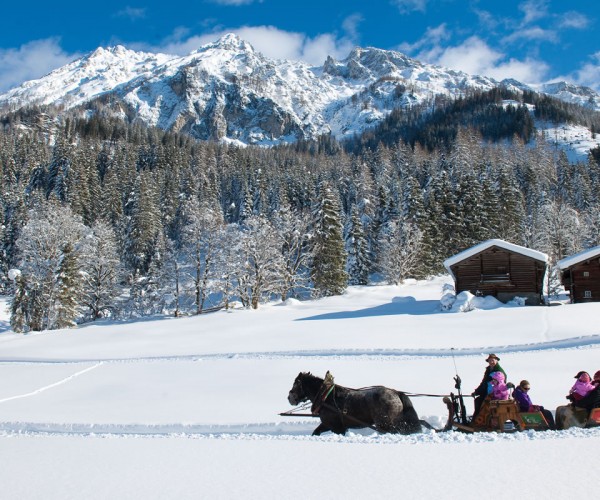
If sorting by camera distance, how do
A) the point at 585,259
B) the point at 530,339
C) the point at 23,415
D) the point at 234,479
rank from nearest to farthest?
the point at 234,479
the point at 23,415
the point at 530,339
the point at 585,259

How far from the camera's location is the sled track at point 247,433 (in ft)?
24.5

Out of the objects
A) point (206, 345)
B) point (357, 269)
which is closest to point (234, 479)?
point (206, 345)

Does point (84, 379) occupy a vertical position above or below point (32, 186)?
below

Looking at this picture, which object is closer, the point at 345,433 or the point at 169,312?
the point at 345,433

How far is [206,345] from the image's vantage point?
90.0 ft

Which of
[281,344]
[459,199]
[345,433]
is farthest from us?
[459,199]

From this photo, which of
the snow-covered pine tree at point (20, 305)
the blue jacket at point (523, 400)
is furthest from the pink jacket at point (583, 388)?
the snow-covered pine tree at point (20, 305)

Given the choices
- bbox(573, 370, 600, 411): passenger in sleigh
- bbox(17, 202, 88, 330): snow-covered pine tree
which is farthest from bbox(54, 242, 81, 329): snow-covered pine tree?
bbox(573, 370, 600, 411): passenger in sleigh

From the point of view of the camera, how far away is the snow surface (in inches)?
232

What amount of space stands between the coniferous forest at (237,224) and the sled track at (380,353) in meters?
18.9

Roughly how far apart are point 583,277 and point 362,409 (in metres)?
32.3

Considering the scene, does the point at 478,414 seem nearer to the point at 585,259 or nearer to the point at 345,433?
the point at 345,433

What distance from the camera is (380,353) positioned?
71.2ft

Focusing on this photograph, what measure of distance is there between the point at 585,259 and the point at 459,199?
34573mm
